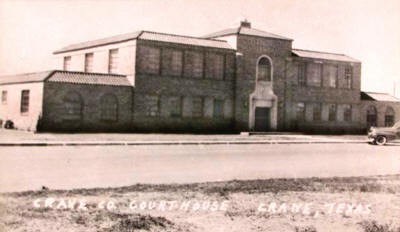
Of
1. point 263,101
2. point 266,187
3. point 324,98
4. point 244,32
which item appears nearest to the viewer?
point 266,187

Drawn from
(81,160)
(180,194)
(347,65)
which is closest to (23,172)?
(81,160)

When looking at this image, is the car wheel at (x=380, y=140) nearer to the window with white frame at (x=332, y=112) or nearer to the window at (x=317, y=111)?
the window at (x=317, y=111)

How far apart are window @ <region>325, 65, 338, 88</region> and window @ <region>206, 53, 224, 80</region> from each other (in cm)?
1204

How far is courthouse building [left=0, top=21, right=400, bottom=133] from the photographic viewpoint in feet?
106

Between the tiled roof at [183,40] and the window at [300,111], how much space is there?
905 cm

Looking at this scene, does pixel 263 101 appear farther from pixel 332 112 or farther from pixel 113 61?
pixel 113 61

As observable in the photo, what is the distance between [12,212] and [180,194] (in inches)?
127

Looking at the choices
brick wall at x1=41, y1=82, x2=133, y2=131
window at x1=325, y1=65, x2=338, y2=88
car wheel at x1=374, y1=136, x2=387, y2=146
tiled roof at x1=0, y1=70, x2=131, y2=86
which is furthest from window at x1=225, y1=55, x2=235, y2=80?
car wheel at x1=374, y1=136, x2=387, y2=146

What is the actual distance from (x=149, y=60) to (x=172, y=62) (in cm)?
186

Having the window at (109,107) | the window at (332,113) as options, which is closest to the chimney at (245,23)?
the window at (332,113)

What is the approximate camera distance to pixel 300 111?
43875 millimetres

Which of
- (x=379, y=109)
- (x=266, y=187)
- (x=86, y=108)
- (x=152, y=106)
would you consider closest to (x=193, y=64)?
(x=152, y=106)

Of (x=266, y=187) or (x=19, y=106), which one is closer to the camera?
(x=266, y=187)

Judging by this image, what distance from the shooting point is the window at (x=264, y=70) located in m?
40.5
